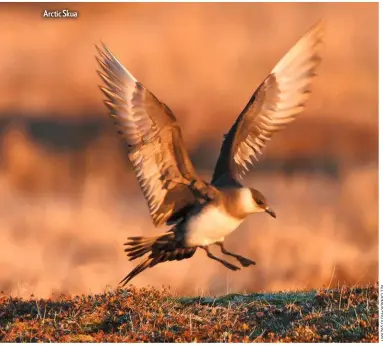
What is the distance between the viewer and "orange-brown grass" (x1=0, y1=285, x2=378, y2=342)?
9734 mm

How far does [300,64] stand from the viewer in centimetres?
1079

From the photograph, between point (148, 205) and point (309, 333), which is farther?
point (148, 205)

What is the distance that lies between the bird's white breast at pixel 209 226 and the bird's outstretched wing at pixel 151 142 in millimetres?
268

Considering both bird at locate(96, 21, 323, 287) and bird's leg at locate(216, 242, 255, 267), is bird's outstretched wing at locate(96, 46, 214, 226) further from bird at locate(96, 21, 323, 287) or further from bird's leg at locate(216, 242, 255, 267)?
bird's leg at locate(216, 242, 255, 267)

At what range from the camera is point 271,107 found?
1073 centimetres

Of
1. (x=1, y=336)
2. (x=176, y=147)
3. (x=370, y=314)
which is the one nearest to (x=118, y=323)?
(x=1, y=336)

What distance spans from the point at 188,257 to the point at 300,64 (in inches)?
96.7

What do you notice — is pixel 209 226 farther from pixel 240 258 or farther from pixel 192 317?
pixel 192 317

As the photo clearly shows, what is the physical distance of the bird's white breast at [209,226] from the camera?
10.0 metres

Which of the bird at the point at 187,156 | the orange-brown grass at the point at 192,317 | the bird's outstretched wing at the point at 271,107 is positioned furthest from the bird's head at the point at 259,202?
the orange-brown grass at the point at 192,317

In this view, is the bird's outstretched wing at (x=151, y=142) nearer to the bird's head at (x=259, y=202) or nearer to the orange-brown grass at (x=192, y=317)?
the bird's head at (x=259, y=202)

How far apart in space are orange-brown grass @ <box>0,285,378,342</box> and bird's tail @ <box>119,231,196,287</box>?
1.34ft

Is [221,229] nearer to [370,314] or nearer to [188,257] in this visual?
[188,257]

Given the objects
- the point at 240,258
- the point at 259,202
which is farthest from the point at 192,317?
the point at 259,202
